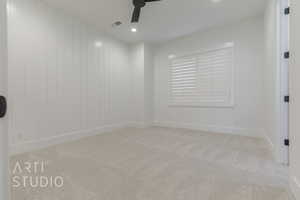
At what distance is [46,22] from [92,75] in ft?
4.58

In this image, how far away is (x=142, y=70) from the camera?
5.13 meters

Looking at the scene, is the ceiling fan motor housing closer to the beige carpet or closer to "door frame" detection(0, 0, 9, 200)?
the beige carpet

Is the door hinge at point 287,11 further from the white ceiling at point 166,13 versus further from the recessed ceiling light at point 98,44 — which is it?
the recessed ceiling light at point 98,44

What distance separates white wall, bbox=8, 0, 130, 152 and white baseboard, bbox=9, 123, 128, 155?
0.05 feet

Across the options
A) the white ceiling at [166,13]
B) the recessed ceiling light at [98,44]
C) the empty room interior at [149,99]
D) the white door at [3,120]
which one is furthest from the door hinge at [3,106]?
the recessed ceiling light at [98,44]

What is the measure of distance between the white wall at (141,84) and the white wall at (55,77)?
766 millimetres

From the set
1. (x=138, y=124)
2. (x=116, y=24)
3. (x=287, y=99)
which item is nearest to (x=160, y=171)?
(x=287, y=99)

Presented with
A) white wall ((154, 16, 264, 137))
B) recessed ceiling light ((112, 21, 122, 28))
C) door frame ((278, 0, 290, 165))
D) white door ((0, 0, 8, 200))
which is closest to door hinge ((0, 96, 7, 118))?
white door ((0, 0, 8, 200))

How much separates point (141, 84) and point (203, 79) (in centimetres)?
185

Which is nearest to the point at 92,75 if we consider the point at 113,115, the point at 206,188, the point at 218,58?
the point at 113,115

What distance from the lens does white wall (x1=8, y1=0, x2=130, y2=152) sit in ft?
9.07

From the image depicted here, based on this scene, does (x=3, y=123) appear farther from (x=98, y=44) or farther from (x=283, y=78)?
(x=98, y=44)

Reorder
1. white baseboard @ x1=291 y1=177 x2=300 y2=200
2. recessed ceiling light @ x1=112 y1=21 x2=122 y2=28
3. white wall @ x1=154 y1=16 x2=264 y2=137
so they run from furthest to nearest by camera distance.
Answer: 1. recessed ceiling light @ x1=112 y1=21 x2=122 y2=28
2. white wall @ x1=154 y1=16 x2=264 y2=137
3. white baseboard @ x1=291 y1=177 x2=300 y2=200

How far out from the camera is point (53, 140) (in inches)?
127
